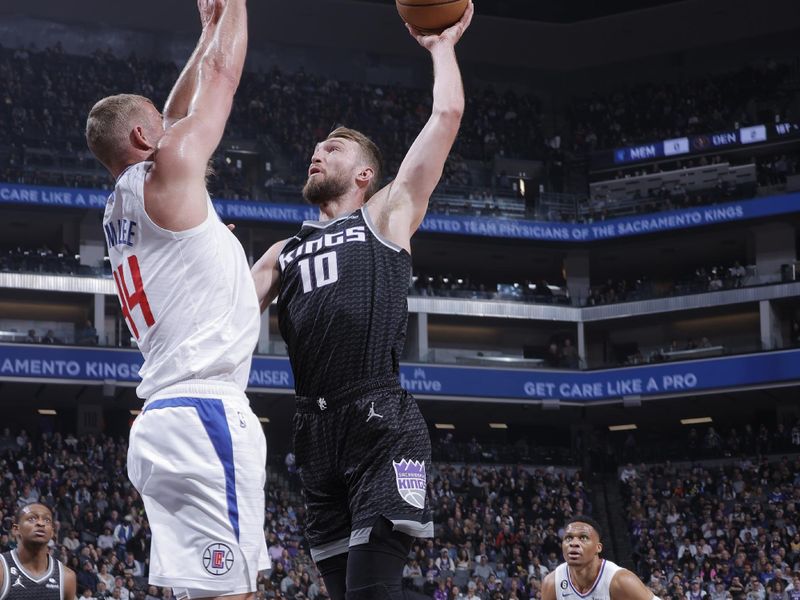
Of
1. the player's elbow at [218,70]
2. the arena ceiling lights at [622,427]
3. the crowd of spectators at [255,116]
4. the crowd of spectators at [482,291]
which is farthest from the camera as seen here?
the arena ceiling lights at [622,427]

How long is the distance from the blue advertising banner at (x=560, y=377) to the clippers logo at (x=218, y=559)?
2936 centimetres

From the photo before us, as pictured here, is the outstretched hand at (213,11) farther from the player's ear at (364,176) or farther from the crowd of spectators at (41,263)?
the crowd of spectators at (41,263)

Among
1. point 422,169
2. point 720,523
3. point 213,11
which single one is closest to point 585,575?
point 422,169

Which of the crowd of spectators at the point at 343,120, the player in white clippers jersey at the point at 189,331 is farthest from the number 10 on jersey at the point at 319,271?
the crowd of spectators at the point at 343,120

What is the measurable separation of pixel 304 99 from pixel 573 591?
1358 inches

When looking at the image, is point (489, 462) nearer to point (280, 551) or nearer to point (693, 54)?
point (280, 551)

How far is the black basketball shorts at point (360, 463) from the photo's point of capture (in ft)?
16.4

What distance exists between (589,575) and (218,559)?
21.0 ft

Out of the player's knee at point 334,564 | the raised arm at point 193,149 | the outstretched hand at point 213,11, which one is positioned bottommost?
the player's knee at point 334,564

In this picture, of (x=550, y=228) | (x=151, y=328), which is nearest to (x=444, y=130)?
(x=151, y=328)

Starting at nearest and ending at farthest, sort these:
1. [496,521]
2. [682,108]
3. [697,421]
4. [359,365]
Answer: [359,365] → [496,521] → [697,421] → [682,108]

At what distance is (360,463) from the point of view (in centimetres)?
510

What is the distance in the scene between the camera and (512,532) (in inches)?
1183

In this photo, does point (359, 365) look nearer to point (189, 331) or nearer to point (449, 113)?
point (189, 331)
